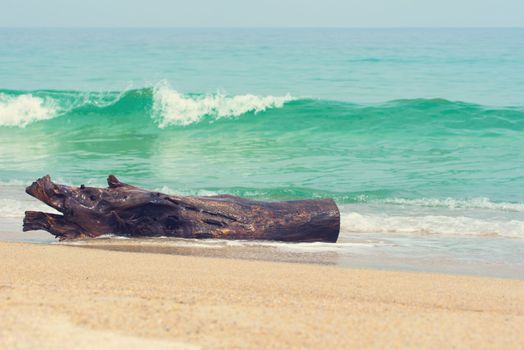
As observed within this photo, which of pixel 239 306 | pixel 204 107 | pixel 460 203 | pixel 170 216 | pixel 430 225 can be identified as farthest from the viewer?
pixel 204 107

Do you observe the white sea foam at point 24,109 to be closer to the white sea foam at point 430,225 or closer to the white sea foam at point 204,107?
the white sea foam at point 204,107

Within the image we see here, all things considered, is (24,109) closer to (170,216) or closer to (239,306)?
(170,216)

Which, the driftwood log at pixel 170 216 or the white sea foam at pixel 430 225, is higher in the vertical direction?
the driftwood log at pixel 170 216

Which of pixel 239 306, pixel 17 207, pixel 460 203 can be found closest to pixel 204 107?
pixel 460 203

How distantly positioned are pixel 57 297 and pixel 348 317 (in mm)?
1751

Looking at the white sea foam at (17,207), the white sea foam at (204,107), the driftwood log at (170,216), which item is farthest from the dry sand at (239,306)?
the white sea foam at (204,107)

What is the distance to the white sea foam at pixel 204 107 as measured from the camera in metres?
23.3

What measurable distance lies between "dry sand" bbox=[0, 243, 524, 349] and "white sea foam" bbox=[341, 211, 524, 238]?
287 centimetres

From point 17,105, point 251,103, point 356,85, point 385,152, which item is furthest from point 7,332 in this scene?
point 356,85

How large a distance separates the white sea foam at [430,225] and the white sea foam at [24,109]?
15.5 metres

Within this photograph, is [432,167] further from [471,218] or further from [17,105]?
[17,105]

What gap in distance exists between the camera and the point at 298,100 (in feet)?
79.9

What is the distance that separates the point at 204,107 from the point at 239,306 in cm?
1926

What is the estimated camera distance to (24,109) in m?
25.1
